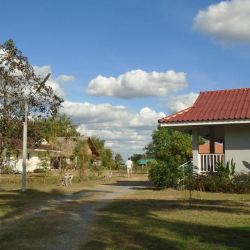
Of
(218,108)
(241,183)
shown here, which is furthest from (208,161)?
(241,183)

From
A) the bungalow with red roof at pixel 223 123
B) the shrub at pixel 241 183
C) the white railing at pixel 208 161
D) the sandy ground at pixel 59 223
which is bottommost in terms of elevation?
the sandy ground at pixel 59 223

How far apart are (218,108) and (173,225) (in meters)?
12.7

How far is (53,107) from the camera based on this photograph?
28.8 m

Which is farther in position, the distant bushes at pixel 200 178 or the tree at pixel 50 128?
the tree at pixel 50 128

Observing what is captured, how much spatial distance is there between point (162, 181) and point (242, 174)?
11.3 ft

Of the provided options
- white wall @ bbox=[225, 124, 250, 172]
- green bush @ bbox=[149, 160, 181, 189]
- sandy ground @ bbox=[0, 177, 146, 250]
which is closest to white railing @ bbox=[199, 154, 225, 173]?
white wall @ bbox=[225, 124, 250, 172]

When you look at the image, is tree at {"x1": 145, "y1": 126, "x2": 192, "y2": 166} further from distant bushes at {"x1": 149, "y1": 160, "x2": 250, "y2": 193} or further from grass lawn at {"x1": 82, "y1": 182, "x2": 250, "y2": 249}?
grass lawn at {"x1": 82, "y1": 182, "x2": 250, "y2": 249}

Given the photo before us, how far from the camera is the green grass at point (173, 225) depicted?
962 cm

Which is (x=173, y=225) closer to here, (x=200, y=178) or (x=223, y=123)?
(x=200, y=178)

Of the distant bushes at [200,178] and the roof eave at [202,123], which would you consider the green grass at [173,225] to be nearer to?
the distant bushes at [200,178]

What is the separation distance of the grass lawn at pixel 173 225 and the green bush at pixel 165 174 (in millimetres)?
4856

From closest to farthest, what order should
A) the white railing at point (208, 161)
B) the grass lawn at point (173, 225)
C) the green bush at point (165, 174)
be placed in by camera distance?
the grass lawn at point (173, 225)
the green bush at point (165, 174)
the white railing at point (208, 161)

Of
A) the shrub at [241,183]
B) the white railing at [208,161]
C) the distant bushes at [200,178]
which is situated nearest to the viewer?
the shrub at [241,183]

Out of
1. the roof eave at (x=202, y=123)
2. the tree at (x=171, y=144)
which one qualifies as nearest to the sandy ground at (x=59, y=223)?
the roof eave at (x=202, y=123)
